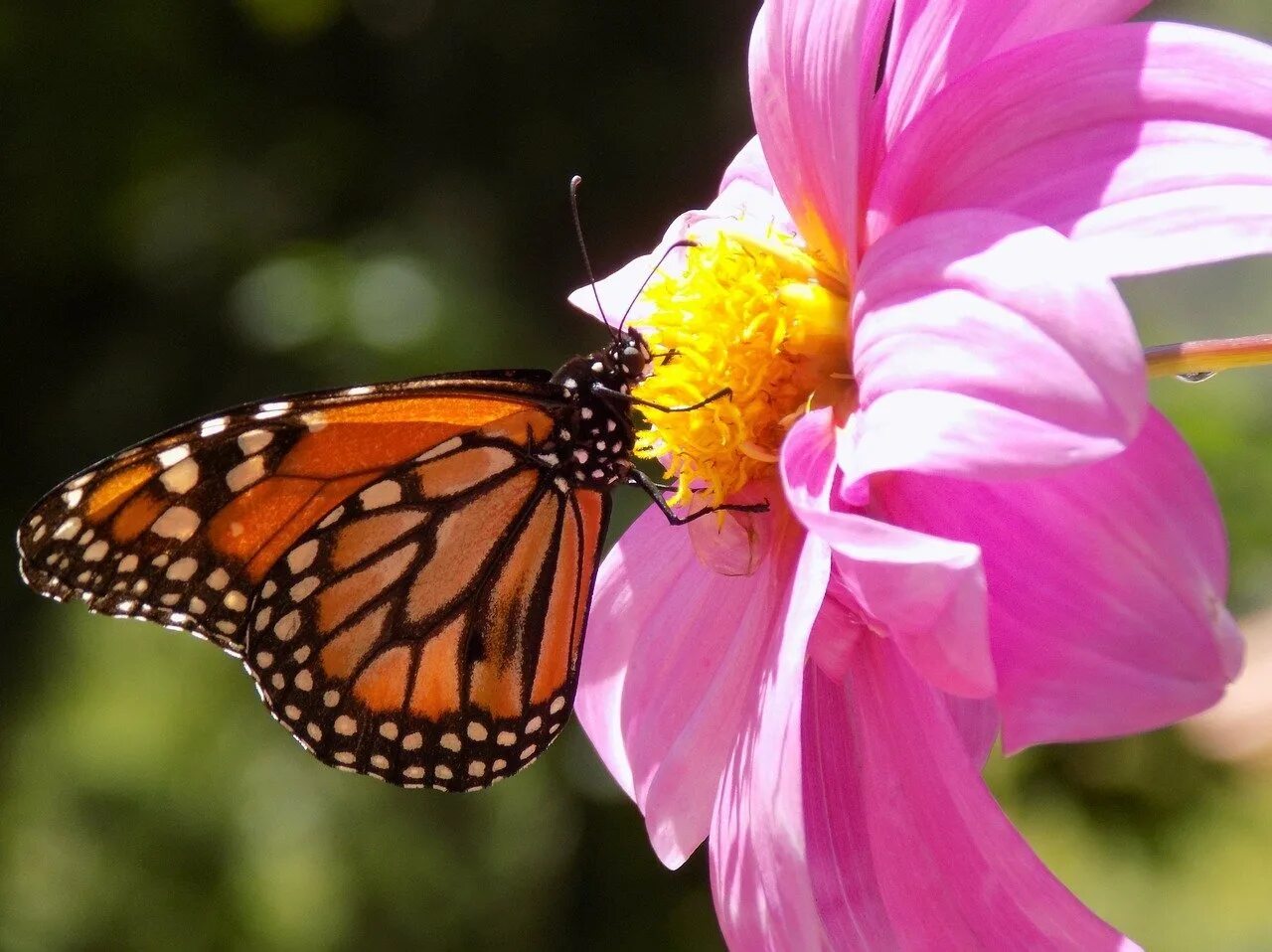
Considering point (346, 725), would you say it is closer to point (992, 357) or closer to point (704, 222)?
point (704, 222)

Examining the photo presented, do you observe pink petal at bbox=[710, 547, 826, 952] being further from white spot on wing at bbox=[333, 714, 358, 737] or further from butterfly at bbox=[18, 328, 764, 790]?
white spot on wing at bbox=[333, 714, 358, 737]

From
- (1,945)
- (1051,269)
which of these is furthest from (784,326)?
(1,945)

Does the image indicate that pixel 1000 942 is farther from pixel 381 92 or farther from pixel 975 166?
pixel 381 92

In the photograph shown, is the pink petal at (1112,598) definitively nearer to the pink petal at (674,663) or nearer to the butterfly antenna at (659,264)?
the pink petal at (674,663)

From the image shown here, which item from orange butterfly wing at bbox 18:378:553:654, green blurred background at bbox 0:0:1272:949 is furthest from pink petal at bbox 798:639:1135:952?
green blurred background at bbox 0:0:1272:949

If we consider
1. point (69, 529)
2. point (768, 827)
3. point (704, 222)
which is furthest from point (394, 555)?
point (768, 827)
